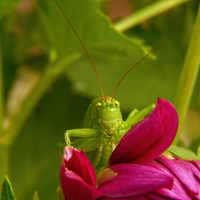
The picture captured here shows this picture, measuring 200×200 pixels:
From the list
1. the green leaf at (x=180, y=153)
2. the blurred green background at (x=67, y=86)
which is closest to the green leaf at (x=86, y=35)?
the blurred green background at (x=67, y=86)

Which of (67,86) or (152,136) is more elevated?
(152,136)

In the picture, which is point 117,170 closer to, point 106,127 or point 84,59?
point 106,127

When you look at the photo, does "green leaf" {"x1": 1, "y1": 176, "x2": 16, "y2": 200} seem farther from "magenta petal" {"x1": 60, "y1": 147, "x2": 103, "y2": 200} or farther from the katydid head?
the katydid head

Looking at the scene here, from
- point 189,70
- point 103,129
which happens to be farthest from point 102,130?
point 189,70

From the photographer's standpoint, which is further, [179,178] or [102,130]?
[102,130]

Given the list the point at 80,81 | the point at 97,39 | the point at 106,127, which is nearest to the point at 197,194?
the point at 106,127

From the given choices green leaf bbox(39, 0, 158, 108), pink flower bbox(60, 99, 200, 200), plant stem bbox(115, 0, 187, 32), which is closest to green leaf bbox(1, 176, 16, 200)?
pink flower bbox(60, 99, 200, 200)

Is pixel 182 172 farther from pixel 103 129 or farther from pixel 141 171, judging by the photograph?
pixel 103 129
